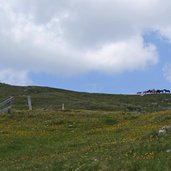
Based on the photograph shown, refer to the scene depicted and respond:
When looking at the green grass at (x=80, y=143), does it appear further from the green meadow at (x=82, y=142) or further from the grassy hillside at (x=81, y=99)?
the grassy hillside at (x=81, y=99)

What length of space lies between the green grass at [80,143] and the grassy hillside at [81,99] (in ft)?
121

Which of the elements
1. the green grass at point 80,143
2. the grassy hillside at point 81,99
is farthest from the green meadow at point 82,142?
the grassy hillside at point 81,99

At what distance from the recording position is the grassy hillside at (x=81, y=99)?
A: 83113mm

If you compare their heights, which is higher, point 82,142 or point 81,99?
point 81,99

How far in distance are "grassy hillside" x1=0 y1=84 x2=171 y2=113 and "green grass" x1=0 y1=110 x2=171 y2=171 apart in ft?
121

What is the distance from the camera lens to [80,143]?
2894 centimetres

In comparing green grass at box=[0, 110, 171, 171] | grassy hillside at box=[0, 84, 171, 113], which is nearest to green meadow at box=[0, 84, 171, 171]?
green grass at box=[0, 110, 171, 171]

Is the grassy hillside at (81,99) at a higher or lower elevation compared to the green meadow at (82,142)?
higher

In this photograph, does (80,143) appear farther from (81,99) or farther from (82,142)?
(81,99)

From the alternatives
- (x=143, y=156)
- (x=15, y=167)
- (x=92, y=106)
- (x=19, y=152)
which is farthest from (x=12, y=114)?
(x=92, y=106)

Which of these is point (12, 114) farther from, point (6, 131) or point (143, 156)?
point (143, 156)

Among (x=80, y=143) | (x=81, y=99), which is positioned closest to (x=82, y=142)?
(x=80, y=143)

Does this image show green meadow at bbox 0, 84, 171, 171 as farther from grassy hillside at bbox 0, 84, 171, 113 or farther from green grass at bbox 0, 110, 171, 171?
grassy hillside at bbox 0, 84, 171, 113

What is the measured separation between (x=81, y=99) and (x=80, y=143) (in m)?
71.7
